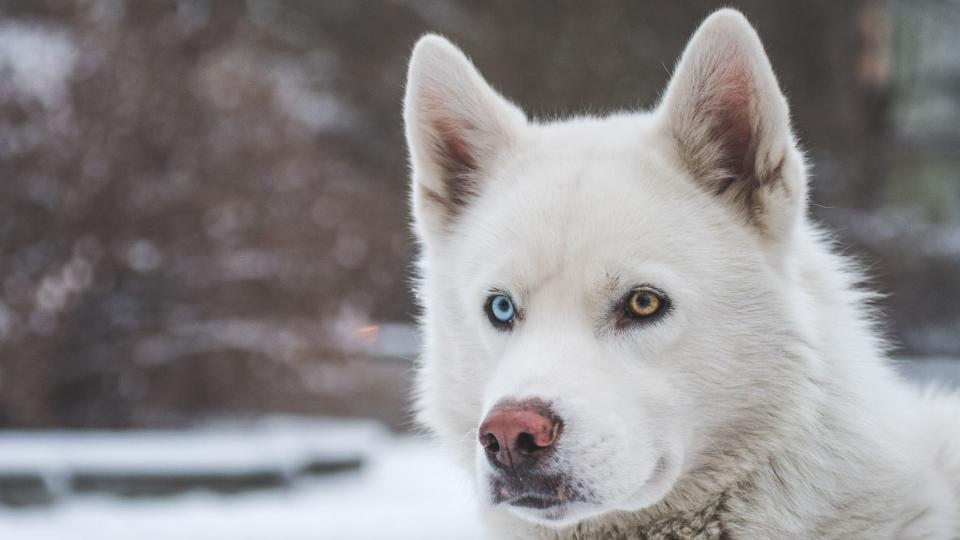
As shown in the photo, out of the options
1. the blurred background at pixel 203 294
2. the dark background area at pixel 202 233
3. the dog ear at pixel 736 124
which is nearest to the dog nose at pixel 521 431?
the dog ear at pixel 736 124

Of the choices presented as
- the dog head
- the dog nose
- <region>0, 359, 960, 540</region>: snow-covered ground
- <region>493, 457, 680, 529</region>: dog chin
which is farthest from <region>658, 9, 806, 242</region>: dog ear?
<region>0, 359, 960, 540</region>: snow-covered ground

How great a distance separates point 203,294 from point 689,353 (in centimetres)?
804

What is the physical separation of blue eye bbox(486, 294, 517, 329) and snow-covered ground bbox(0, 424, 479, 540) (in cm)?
337

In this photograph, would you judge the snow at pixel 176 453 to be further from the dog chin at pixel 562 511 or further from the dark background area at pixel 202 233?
the dog chin at pixel 562 511

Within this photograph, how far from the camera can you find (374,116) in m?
19.0

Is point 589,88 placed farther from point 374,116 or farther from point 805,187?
point 805,187

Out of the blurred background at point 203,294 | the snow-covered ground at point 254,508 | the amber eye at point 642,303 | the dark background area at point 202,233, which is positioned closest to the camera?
the amber eye at point 642,303

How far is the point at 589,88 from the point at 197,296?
8.25 m

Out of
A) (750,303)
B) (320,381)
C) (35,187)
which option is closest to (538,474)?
(750,303)

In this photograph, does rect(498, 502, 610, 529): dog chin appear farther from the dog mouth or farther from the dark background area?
the dark background area

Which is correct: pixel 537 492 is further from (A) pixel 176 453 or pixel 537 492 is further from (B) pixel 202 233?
(B) pixel 202 233

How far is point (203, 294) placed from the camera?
1004 centimetres

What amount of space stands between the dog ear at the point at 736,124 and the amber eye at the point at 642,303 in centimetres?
38

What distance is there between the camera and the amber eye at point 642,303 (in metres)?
2.64
